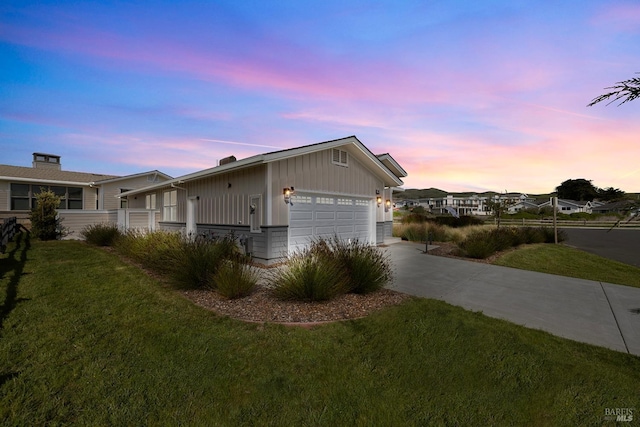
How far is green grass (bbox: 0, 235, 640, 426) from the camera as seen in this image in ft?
8.29

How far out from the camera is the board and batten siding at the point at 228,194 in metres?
9.68

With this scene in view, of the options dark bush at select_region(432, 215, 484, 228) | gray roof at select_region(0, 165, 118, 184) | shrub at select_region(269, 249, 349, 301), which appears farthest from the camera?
dark bush at select_region(432, 215, 484, 228)

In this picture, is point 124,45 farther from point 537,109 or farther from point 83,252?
point 537,109

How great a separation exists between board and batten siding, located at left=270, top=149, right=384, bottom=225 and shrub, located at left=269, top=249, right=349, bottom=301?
415 centimetres

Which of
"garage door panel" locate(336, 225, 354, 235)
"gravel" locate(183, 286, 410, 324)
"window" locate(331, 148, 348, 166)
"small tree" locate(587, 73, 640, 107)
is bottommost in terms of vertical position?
"gravel" locate(183, 286, 410, 324)

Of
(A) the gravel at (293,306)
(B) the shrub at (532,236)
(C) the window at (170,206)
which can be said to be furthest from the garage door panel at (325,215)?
(B) the shrub at (532,236)

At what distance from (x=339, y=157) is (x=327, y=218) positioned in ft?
8.18

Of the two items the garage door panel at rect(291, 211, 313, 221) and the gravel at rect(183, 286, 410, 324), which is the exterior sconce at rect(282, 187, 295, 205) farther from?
the gravel at rect(183, 286, 410, 324)

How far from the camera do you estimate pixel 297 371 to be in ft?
10.4

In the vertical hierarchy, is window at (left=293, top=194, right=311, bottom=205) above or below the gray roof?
below

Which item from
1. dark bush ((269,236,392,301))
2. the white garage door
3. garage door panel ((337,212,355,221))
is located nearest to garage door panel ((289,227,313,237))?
the white garage door

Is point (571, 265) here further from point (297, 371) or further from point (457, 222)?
point (297, 371)

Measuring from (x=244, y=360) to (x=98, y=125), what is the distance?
15.8 metres

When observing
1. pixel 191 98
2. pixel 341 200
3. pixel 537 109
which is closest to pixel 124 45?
pixel 191 98
